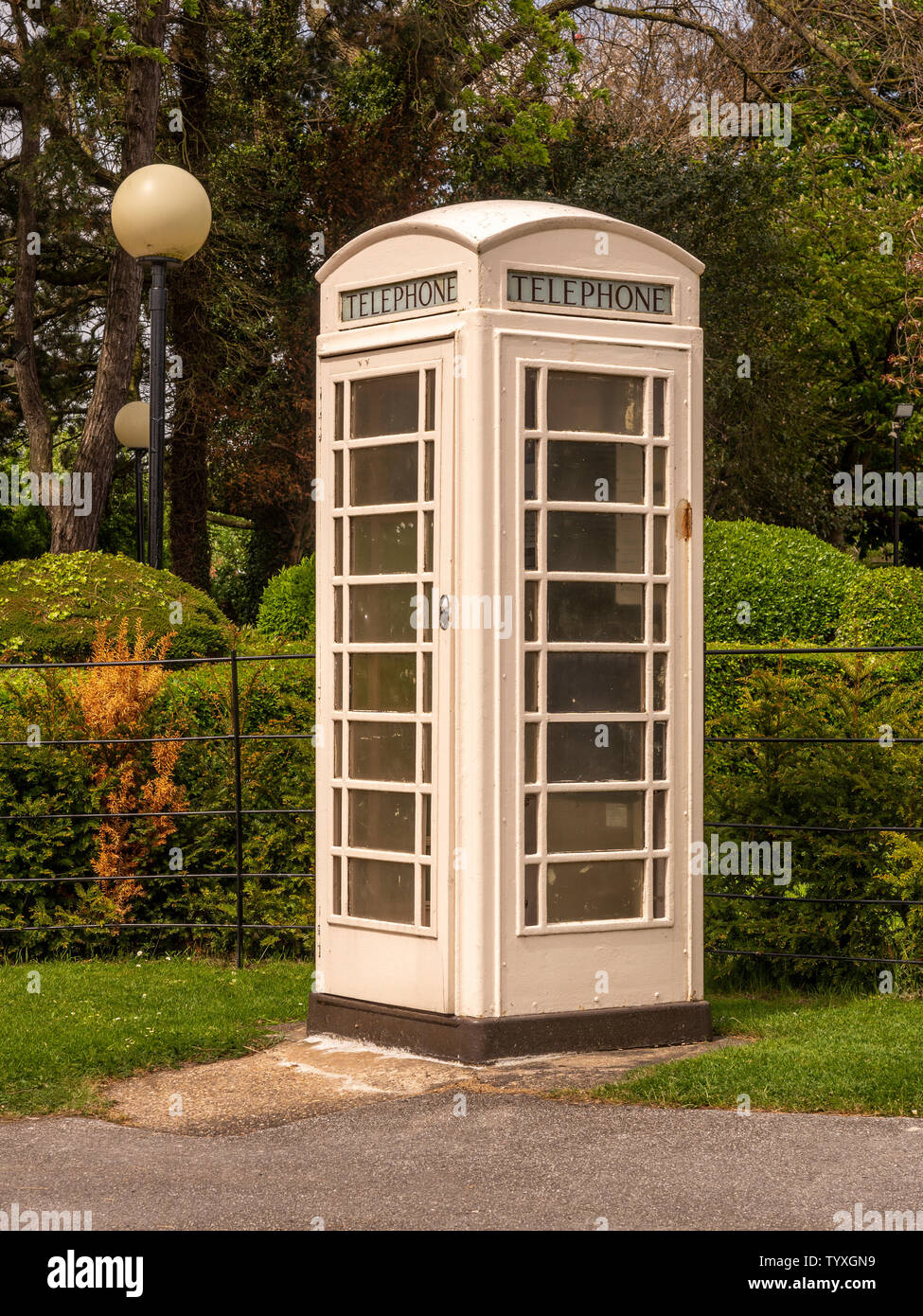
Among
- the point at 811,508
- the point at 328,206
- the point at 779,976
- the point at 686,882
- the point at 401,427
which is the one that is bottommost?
the point at 779,976

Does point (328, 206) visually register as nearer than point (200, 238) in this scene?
No

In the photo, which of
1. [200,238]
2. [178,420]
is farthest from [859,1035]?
[178,420]

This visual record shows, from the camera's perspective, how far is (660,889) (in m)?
6.63

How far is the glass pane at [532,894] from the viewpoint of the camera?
6.34 m

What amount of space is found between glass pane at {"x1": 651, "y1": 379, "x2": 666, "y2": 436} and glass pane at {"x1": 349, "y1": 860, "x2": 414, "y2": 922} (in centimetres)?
212

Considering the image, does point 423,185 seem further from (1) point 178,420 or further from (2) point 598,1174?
(2) point 598,1174

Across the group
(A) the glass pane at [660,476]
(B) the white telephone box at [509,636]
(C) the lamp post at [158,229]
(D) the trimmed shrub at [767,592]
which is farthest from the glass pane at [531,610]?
(D) the trimmed shrub at [767,592]

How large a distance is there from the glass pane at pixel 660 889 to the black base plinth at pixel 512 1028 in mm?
383

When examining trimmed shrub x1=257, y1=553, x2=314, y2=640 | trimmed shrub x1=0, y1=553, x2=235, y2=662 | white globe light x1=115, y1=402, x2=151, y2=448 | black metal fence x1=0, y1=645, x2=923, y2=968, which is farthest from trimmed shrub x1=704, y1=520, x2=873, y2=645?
black metal fence x1=0, y1=645, x2=923, y2=968

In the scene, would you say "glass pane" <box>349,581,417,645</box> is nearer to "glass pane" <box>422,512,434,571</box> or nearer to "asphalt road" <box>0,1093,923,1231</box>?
"glass pane" <box>422,512,434,571</box>

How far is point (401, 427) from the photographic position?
21.5 ft

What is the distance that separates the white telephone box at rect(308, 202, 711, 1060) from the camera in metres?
6.25

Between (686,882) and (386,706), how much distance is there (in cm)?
149
